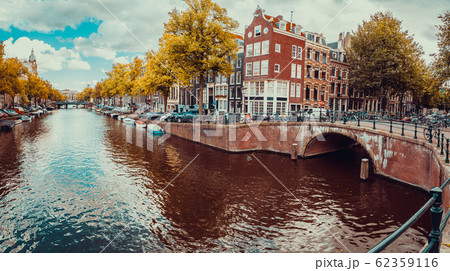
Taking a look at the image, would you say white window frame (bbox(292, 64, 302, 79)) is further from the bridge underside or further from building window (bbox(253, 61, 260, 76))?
the bridge underside

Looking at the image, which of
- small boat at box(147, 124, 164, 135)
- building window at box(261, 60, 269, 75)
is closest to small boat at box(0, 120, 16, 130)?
small boat at box(147, 124, 164, 135)

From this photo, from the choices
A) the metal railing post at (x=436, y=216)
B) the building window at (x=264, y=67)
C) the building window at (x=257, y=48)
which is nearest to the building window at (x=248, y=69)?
the building window at (x=257, y=48)

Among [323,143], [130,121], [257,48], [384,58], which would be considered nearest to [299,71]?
[257,48]

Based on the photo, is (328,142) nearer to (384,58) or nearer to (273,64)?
(273,64)

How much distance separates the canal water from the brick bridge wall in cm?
119

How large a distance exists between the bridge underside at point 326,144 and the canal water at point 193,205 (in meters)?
2.09

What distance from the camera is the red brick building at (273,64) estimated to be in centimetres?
3894

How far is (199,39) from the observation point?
3052cm

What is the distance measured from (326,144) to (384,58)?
1803 cm

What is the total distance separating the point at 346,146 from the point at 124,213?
24934 millimetres

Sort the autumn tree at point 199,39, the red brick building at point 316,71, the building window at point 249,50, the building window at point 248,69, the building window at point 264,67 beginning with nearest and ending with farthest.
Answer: the autumn tree at point 199,39, the building window at point 264,67, the building window at point 249,50, the building window at point 248,69, the red brick building at point 316,71

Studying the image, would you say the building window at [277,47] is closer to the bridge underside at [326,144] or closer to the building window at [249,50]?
the building window at [249,50]
